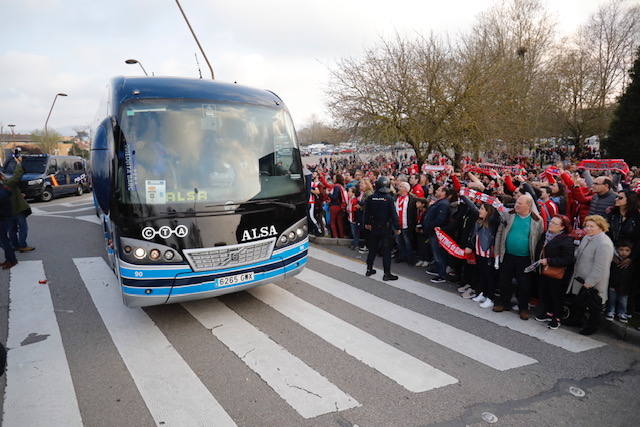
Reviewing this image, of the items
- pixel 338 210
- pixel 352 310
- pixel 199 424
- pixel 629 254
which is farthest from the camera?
pixel 338 210

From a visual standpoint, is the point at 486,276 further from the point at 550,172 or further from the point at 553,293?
the point at 550,172

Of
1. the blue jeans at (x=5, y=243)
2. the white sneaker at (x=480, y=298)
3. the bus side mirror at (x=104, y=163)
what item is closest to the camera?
the bus side mirror at (x=104, y=163)

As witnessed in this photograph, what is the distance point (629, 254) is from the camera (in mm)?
5305

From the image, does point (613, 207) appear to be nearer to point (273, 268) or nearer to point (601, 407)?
point (601, 407)

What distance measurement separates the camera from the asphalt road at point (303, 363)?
11.9 ft

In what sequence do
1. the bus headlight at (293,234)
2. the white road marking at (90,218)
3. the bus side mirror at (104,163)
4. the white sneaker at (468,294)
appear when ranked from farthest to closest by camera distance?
the white road marking at (90,218)
the white sneaker at (468,294)
the bus headlight at (293,234)
the bus side mirror at (104,163)

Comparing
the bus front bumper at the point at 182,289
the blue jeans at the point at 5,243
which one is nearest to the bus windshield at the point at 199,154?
the bus front bumper at the point at 182,289

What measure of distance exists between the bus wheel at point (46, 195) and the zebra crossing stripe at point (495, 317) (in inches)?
794

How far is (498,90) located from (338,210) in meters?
14.2

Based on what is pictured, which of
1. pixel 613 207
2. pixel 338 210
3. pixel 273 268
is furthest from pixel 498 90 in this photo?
pixel 273 268

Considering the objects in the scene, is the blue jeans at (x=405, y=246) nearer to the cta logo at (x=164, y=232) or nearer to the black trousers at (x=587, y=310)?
the black trousers at (x=587, y=310)

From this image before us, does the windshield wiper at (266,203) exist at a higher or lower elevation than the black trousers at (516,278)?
higher

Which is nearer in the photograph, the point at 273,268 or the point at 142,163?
the point at 142,163

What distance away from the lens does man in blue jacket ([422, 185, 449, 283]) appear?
24.2 feet
